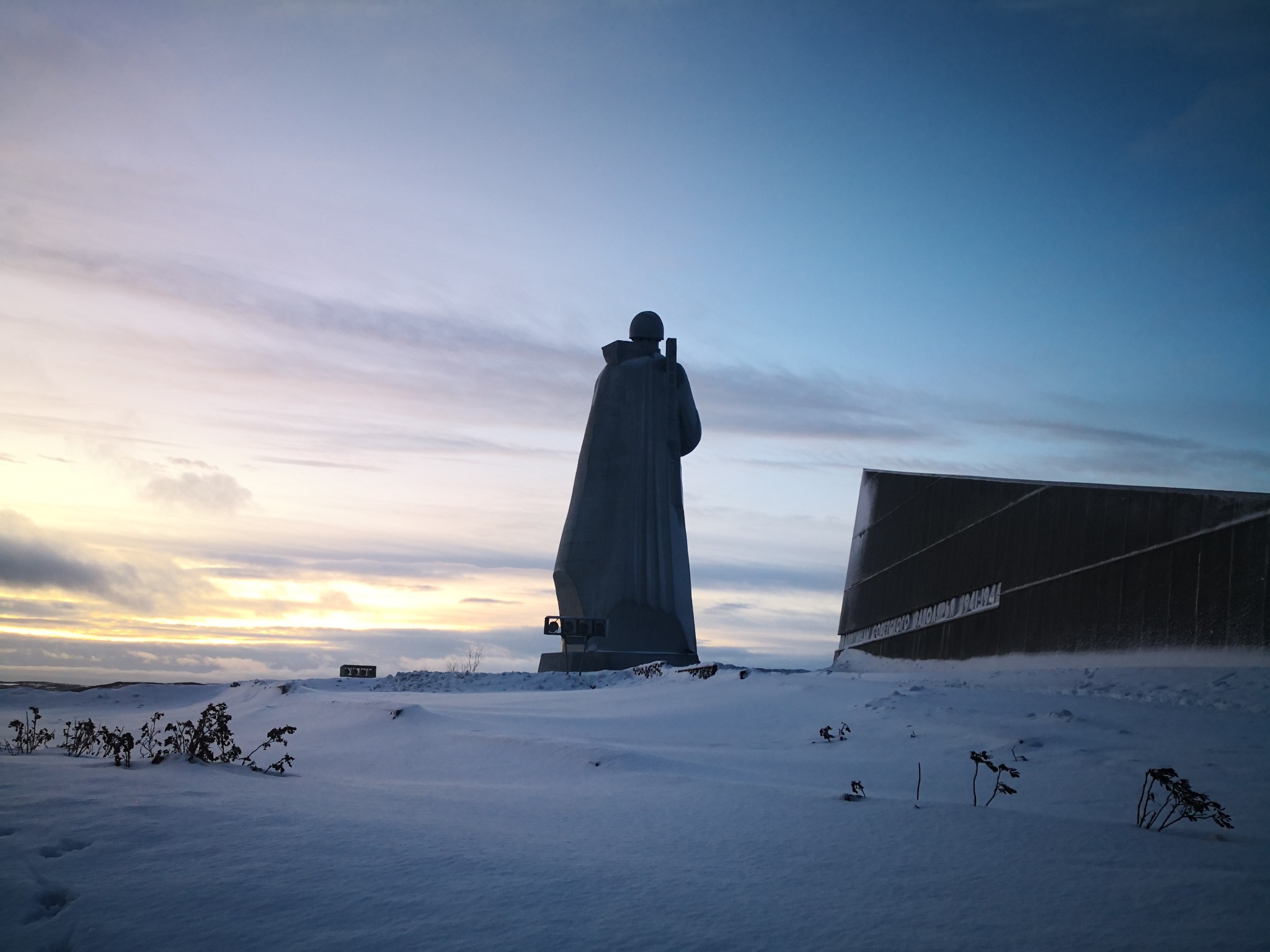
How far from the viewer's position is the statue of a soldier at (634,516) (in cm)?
1741

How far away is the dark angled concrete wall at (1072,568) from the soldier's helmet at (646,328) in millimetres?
6999

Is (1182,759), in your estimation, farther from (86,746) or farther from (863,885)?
Answer: (86,746)

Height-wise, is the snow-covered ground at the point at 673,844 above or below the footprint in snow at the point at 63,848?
above

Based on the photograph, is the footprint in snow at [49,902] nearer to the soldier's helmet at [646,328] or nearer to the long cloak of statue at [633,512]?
the long cloak of statue at [633,512]

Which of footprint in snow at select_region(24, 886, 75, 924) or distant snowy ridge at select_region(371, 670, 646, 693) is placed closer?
footprint in snow at select_region(24, 886, 75, 924)

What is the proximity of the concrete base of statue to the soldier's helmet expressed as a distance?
6549 millimetres

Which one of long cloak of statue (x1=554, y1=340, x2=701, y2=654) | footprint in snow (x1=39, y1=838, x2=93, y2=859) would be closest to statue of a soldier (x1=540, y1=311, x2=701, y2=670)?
long cloak of statue (x1=554, y1=340, x2=701, y2=654)

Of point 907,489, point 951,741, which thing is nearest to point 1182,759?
point 951,741

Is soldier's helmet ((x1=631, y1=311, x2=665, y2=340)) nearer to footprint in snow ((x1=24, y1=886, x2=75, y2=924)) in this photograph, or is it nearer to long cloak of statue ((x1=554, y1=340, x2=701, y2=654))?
long cloak of statue ((x1=554, y1=340, x2=701, y2=654))

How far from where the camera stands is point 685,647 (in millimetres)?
18000

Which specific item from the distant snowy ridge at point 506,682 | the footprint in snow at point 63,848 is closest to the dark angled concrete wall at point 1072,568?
the distant snowy ridge at point 506,682

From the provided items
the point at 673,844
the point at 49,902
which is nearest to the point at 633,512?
the point at 673,844

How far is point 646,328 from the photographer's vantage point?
1906cm

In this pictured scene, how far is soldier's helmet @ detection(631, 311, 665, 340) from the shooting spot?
19062mm
